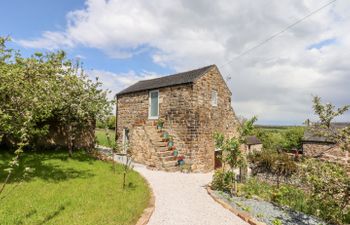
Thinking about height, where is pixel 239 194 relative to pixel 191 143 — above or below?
below

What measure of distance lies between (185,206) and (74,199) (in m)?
3.46

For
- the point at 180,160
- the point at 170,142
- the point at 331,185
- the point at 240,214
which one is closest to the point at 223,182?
the point at 240,214

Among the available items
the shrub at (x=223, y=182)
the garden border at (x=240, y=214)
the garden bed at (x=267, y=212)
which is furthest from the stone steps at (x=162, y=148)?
the garden border at (x=240, y=214)

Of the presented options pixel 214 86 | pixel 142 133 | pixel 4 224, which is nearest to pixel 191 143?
pixel 142 133

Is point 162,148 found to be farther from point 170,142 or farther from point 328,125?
point 328,125

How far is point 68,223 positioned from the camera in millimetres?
5543

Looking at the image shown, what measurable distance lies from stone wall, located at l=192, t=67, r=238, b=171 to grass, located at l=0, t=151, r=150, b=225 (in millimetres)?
4710

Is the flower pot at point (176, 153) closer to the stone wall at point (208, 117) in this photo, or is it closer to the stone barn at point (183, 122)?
the stone barn at point (183, 122)

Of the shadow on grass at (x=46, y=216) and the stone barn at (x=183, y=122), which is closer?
the shadow on grass at (x=46, y=216)

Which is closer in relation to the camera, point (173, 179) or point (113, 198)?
point (113, 198)

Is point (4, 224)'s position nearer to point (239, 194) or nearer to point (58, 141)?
point (239, 194)

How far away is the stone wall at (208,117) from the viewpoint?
45.7 ft

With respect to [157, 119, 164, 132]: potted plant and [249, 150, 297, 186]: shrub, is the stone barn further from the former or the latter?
[249, 150, 297, 186]: shrub

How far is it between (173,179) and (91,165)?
5.14m
